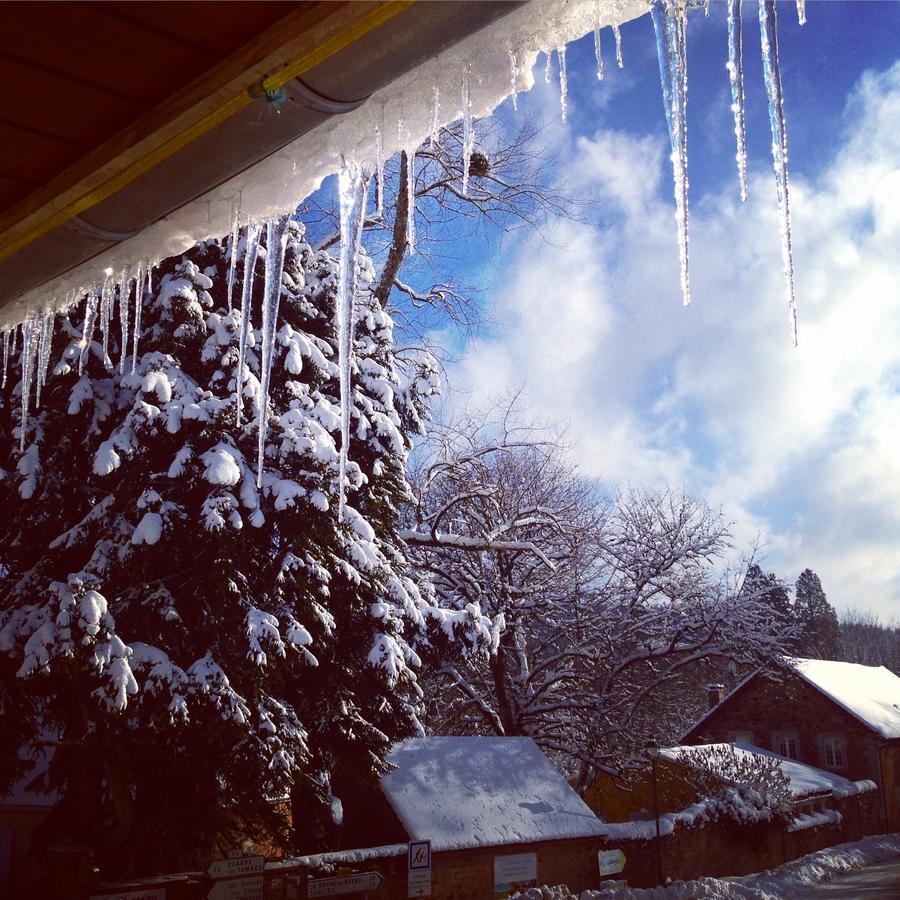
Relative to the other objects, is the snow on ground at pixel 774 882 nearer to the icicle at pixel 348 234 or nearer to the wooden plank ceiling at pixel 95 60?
the icicle at pixel 348 234

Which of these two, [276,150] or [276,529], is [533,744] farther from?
[276,150]

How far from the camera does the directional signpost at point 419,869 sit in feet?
38.1

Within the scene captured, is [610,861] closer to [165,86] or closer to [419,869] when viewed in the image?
[419,869]

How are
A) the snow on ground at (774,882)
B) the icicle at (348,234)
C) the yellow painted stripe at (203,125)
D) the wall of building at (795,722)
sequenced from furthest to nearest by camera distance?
the wall of building at (795,722) < the snow on ground at (774,882) < the icicle at (348,234) < the yellow painted stripe at (203,125)

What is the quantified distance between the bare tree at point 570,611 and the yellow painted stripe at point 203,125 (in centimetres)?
1562

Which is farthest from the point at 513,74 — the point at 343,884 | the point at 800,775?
the point at 800,775

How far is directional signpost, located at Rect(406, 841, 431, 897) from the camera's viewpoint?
11625mm

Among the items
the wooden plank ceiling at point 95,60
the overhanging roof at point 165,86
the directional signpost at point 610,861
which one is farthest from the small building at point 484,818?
the wooden plank ceiling at point 95,60

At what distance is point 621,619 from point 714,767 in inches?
188

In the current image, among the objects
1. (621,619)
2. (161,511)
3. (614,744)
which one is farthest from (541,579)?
(161,511)

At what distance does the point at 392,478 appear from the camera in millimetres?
12406

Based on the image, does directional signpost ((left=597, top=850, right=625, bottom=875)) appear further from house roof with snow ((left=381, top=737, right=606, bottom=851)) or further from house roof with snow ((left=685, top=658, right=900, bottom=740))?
house roof with snow ((left=685, top=658, right=900, bottom=740))

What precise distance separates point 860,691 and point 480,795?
25.8 meters

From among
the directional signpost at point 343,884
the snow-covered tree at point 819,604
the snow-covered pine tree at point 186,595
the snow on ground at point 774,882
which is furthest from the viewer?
the snow-covered tree at point 819,604
